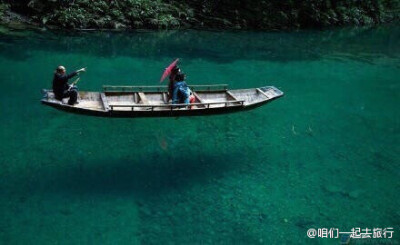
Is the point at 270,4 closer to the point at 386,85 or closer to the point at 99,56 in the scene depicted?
the point at 386,85

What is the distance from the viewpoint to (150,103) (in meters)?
13.4

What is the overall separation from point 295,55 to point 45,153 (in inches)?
804

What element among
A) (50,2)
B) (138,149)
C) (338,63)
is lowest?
(138,149)

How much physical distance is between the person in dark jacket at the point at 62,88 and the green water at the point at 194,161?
246 cm

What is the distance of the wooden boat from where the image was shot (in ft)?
37.2

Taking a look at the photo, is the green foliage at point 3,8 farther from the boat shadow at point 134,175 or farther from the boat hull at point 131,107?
the boat shadow at point 134,175

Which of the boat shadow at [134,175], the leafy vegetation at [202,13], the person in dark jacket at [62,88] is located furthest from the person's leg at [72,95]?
the leafy vegetation at [202,13]

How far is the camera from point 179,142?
15047 mm

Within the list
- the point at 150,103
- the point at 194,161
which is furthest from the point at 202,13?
the point at 194,161

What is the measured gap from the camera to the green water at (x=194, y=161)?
1088cm

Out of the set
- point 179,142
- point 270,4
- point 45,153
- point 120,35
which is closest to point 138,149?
point 179,142

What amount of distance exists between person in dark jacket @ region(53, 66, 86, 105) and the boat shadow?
7.88 feet

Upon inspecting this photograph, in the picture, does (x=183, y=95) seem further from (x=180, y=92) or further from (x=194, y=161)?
(x=194, y=161)

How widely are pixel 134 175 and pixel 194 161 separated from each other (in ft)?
7.50
